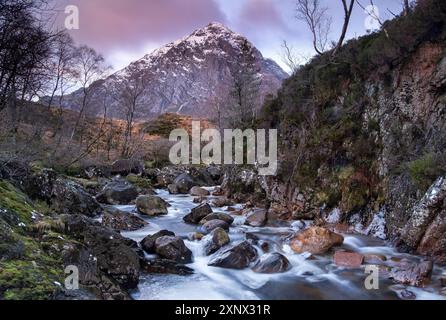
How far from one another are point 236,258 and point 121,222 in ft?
15.9

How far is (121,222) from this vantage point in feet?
39.9

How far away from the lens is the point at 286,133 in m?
17.2

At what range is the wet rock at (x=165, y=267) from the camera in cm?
813

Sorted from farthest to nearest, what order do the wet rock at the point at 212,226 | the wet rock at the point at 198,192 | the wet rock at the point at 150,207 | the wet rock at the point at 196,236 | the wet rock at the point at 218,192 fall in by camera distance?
the wet rock at the point at 198,192, the wet rock at the point at 218,192, the wet rock at the point at 150,207, the wet rock at the point at 212,226, the wet rock at the point at 196,236

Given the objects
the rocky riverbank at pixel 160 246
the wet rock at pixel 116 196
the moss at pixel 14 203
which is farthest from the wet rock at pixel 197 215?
the moss at pixel 14 203

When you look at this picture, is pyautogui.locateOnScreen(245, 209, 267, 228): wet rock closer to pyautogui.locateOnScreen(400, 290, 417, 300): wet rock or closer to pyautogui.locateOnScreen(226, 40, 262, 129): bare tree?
pyautogui.locateOnScreen(400, 290, 417, 300): wet rock

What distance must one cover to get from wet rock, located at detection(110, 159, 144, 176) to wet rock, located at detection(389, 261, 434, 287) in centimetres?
2075

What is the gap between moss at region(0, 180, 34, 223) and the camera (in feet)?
22.1

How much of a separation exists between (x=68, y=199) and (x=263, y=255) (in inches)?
264

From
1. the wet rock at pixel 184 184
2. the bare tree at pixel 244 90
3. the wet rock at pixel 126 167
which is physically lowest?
the wet rock at pixel 184 184

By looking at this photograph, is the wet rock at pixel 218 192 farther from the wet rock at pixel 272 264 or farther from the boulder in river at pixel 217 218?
the wet rock at pixel 272 264

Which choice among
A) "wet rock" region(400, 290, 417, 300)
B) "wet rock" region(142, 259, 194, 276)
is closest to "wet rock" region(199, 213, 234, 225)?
"wet rock" region(142, 259, 194, 276)

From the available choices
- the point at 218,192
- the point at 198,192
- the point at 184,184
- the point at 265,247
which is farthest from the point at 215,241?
the point at 184,184

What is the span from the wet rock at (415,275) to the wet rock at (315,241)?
209 centimetres
